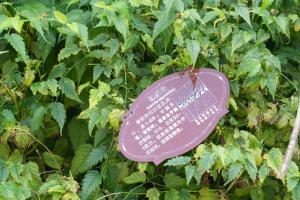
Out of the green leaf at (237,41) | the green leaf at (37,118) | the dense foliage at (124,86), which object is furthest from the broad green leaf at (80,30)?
the green leaf at (237,41)

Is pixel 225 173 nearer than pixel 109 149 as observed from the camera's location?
Yes

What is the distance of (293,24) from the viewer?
2479mm

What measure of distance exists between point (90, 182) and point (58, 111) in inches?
12.6

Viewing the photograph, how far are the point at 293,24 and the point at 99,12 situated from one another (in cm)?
92

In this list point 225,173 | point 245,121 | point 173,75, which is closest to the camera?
point 225,173

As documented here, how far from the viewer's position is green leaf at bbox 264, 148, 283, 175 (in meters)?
2.03

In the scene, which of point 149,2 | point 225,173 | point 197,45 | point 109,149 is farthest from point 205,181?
point 149,2

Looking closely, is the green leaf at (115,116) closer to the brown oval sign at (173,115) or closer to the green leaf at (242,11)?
the brown oval sign at (173,115)

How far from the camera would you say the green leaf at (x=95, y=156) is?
2.28 meters

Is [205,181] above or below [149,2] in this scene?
below

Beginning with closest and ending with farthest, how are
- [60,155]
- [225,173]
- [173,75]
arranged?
[225,173], [173,75], [60,155]

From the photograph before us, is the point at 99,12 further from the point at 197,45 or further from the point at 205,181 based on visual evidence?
the point at 205,181

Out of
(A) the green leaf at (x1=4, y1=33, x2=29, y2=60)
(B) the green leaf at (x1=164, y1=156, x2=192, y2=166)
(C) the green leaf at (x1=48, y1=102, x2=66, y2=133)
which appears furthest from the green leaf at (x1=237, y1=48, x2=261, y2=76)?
(A) the green leaf at (x1=4, y1=33, x2=29, y2=60)

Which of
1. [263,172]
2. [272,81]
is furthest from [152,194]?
[272,81]
